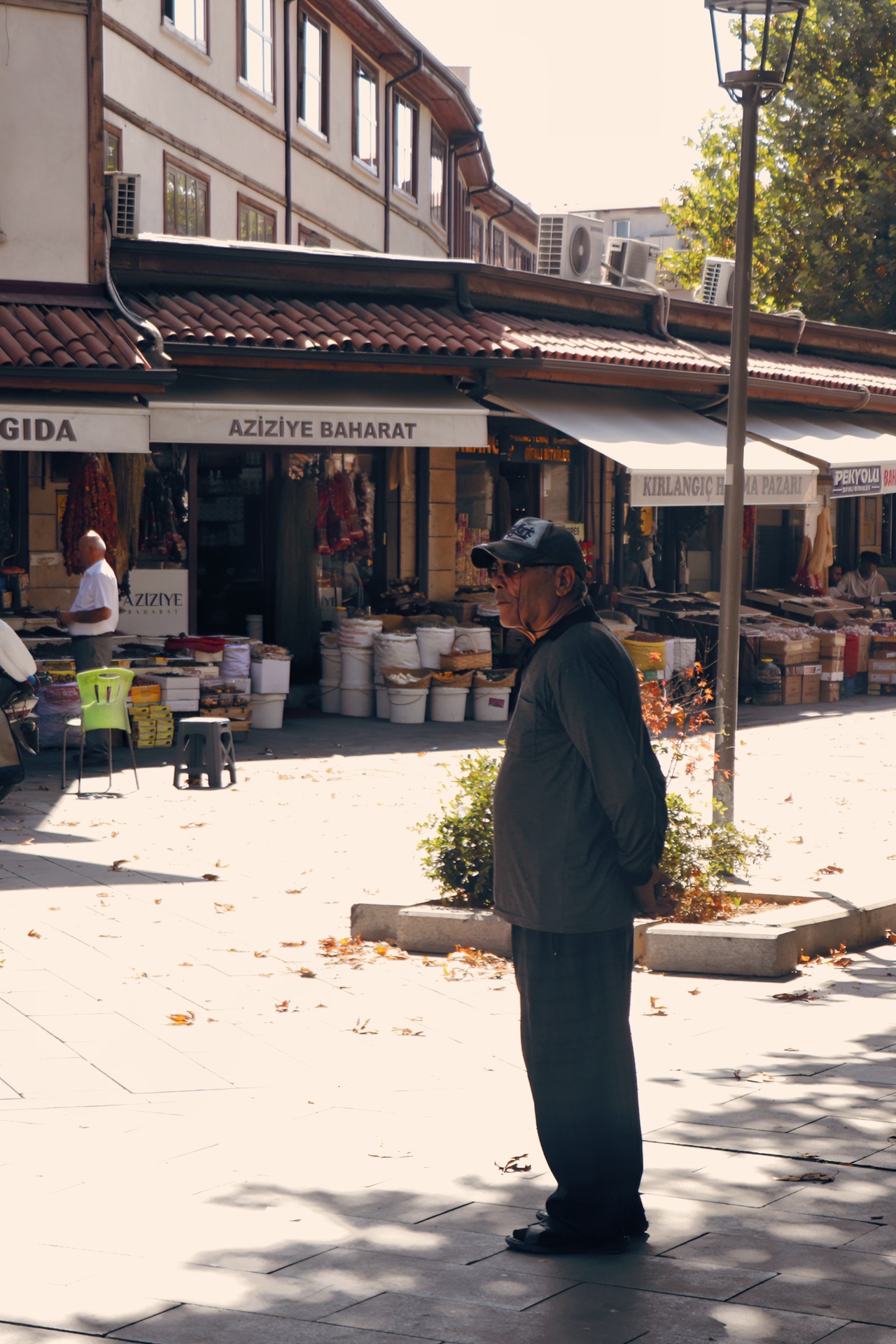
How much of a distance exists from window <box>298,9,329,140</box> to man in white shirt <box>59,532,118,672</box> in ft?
39.8

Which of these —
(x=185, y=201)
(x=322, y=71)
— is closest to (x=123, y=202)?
(x=185, y=201)

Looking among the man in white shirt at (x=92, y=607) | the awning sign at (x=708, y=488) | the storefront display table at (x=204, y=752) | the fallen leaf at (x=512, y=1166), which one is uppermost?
the awning sign at (x=708, y=488)

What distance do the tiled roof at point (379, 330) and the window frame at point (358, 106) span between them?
8441mm

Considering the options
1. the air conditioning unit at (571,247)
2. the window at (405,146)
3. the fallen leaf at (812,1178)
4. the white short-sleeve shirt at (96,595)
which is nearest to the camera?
the fallen leaf at (812,1178)

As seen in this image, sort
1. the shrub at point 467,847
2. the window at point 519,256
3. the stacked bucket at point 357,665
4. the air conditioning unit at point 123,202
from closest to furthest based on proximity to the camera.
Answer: the shrub at point 467,847 → the air conditioning unit at point 123,202 → the stacked bucket at point 357,665 → the window at point 519,256

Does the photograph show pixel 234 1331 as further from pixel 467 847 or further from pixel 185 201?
pixel 185 201

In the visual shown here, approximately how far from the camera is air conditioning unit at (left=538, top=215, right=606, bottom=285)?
20.0 m

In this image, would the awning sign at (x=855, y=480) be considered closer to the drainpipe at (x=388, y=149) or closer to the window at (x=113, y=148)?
the window at (x=113, y=148)

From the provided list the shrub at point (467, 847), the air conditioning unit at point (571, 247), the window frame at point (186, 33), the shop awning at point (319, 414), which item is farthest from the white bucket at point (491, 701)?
the window frame at point (186, 33)

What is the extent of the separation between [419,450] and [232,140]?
575 cm

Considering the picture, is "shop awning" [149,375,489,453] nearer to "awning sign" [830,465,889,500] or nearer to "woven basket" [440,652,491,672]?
"woven basket" [440,652,491,672]

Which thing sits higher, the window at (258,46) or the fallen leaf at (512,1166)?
the window at (258,46)

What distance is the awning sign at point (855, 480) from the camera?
63.3ft

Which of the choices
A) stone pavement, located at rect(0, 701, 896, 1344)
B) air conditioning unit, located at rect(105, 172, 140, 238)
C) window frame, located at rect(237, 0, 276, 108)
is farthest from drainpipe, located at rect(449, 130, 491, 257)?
stone pavement, located at rect(0, 701, 896, 1344)
